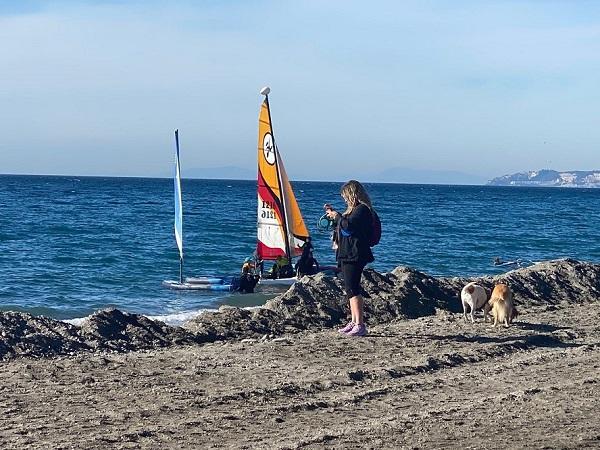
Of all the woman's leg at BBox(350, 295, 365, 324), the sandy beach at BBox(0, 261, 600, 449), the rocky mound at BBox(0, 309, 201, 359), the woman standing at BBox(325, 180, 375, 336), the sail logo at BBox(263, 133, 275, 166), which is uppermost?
the sail logo at BBox(263, 133, 275, 166)

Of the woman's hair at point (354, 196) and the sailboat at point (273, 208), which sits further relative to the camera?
the sailboat at point (273, 208)

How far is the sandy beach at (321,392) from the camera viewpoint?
21.0 feet

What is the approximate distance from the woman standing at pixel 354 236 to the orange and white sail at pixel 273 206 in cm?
1192

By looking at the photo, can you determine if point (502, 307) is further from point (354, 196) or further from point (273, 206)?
point (273, 206)

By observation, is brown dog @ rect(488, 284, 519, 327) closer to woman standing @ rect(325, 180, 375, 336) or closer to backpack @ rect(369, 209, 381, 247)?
woman standing @ rect(325, 180, 375, 336)

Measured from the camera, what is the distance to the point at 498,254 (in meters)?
31.0

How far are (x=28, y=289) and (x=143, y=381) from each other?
11815 mm

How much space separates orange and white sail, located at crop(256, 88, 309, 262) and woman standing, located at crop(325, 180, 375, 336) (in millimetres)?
11918

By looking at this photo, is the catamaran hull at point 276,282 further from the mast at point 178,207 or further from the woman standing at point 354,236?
the woman standing at point 354,236

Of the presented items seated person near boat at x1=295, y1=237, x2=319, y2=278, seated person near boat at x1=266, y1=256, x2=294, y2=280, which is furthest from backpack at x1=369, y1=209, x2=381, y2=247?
seated person near boat at x1=295, y1=237, x2=319, y2=278

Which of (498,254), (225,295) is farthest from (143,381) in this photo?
(498,254)

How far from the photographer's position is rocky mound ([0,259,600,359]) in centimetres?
963

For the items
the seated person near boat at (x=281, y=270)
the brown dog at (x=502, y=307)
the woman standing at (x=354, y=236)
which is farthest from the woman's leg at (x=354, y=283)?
the seated person near boat at (x=281, y=270)

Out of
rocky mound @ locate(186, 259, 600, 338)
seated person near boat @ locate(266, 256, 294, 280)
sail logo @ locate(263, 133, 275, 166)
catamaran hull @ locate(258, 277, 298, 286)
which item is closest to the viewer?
rocky mound @ locate(186, 259, 600, 338)
